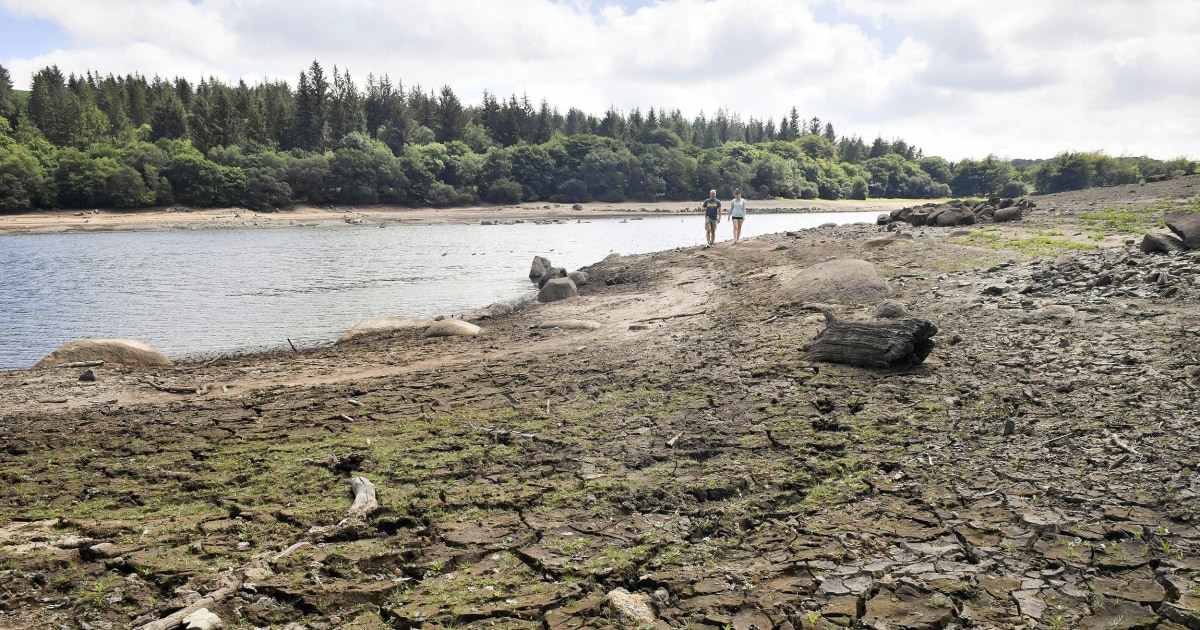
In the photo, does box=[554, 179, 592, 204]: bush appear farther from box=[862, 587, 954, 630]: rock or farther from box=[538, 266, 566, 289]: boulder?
box=[862, 587, 954, 630]: rock

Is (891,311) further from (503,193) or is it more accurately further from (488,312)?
(503,193)

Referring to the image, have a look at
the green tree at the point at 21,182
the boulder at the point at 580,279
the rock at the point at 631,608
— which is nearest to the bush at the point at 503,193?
the green tree at the point at 21,182

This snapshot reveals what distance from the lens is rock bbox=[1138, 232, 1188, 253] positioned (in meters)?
12.9

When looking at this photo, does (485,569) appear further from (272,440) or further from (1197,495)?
(1197,495)

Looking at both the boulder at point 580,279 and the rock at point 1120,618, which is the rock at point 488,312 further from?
the rock at point 1120,618

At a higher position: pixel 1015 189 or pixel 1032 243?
pixel 1015 189

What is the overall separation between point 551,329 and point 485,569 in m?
9.94

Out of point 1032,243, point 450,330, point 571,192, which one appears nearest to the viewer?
point 450,330

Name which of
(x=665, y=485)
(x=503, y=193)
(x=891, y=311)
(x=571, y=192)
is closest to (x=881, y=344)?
(x=891, y=311)

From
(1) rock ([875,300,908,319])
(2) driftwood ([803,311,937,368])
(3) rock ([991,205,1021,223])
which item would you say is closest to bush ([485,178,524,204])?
(3) rock ([991,205,1021,223])

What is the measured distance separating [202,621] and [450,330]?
1158 centimetres

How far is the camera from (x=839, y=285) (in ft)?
43.3

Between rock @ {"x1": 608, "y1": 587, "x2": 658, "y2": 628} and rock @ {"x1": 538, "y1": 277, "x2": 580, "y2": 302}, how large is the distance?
1604cm

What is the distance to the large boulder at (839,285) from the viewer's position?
12789 millimetres
